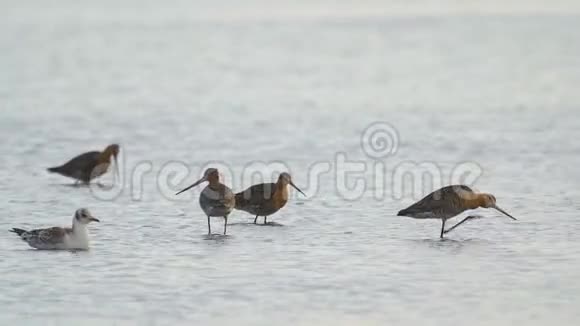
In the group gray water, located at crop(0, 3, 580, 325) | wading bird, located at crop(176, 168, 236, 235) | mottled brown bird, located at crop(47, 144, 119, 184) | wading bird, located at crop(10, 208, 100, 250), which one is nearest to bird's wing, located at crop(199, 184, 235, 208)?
wading bird, located at crop(176, 168, 236, 235)

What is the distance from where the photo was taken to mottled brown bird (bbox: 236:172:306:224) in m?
12.2

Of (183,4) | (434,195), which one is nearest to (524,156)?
(434,195)

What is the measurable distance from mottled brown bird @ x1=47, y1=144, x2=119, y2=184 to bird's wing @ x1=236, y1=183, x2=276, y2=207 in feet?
11.0

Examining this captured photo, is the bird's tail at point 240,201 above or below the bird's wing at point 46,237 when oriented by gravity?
above

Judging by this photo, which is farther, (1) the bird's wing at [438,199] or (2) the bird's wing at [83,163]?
(2) the bird's wing at [83,163]

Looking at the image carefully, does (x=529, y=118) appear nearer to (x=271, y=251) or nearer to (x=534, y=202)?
(x=534, y=202)

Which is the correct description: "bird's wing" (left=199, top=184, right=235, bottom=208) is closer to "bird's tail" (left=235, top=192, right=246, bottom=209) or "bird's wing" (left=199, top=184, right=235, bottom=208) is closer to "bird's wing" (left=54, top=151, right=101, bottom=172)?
"bird's tail" (left=235, top=192, right=246, bottom=209)

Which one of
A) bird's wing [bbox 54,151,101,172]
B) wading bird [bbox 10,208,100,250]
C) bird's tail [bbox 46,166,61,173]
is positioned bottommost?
wading bird [bbox 10,208,100,250]

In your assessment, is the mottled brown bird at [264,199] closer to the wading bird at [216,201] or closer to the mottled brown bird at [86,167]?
the wading bird at [216,201]

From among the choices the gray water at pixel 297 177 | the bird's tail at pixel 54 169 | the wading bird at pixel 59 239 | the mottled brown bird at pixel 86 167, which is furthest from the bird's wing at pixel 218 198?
the bird's tail at pixel 54 169

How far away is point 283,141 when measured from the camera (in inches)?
731

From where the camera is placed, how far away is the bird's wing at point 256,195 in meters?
12.2

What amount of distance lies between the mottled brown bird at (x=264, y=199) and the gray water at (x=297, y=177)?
0.81 ft

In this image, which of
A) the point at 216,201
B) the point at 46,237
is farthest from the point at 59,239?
the point at 216,201
